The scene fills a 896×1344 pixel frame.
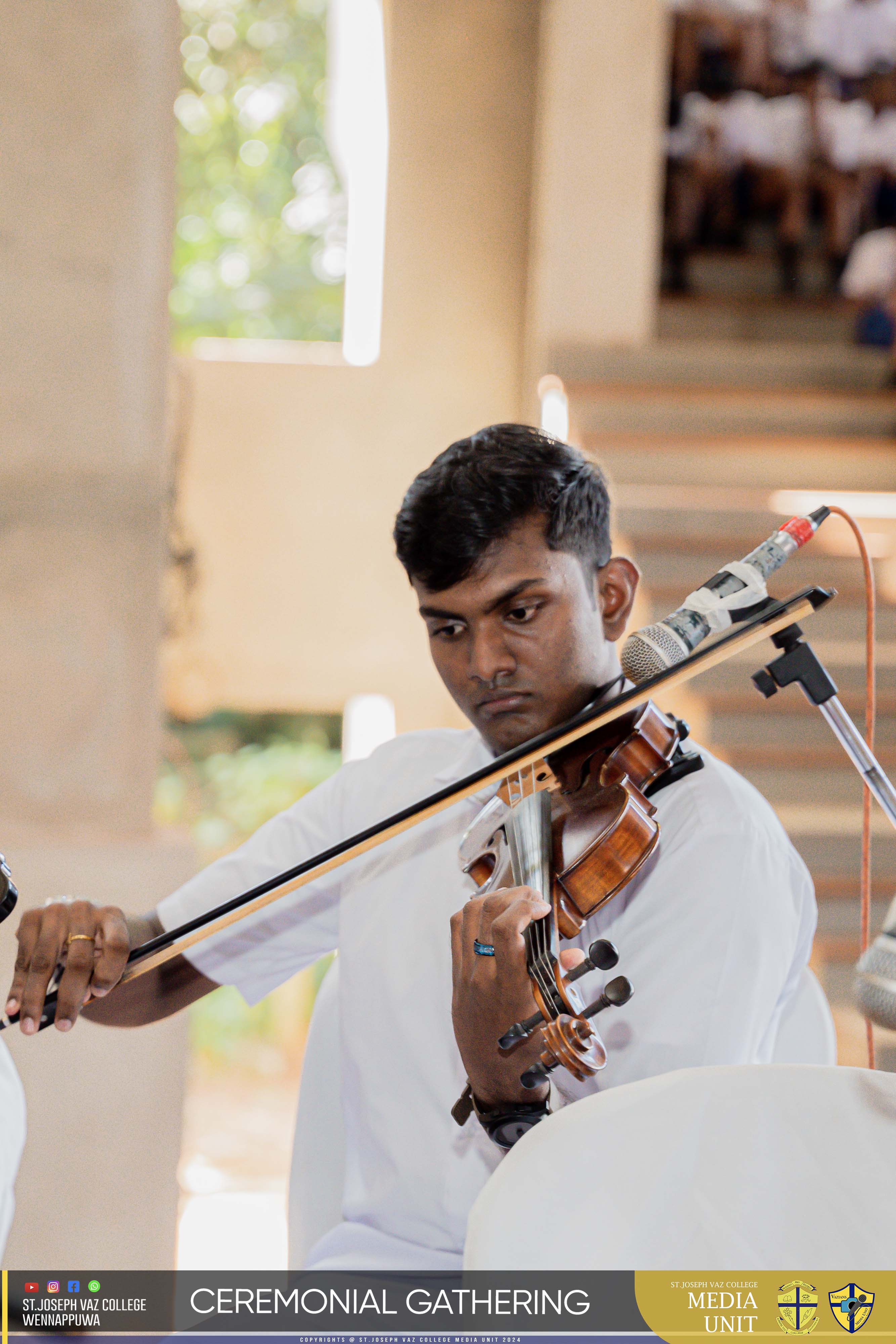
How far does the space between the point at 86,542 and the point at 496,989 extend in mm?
1506

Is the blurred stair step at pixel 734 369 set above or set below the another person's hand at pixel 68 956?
above

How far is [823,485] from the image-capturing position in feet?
14.6

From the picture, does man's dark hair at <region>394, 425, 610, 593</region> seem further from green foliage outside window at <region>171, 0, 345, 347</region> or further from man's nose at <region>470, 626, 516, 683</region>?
green foliage outside window at <region>171, 0, 345, 347</region>

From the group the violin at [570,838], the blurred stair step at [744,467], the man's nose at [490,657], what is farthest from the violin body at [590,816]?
the blurred stair step at [744,467]

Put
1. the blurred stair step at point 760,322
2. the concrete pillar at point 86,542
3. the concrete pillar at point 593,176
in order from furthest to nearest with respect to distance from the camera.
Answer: the blurred stair step at point 760,322 → the concrete pillar at point 593,176 → the concrete pillar at point 86,542

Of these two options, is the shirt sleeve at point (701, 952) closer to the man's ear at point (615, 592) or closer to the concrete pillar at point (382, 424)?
the man's ear at point (615, 592)

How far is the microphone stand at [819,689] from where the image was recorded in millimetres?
1121

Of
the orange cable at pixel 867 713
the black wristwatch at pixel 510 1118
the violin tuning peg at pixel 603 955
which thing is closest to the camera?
the violin tuning peg at pixel 603 955

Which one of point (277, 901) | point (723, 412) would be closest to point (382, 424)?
point (723, 412)

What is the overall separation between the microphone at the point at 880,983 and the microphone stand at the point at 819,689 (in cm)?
32

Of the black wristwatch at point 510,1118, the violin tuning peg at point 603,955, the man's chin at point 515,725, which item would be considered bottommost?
the black wristwatch at point 510,1118

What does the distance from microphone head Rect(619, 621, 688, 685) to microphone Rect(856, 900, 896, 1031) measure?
1.28ft

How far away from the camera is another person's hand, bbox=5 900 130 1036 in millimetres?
1298

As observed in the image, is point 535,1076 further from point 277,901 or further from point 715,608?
point 277,901
